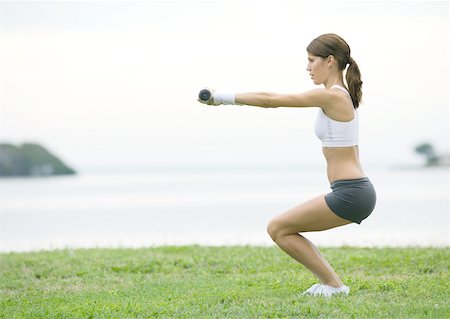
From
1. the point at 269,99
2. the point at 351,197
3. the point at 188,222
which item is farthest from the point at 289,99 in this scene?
the point at 188,222

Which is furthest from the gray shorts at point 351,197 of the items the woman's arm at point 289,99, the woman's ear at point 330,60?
the woman's ear at point 330,60

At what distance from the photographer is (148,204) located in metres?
24.1

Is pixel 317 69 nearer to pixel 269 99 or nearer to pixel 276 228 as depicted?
pixel 269 99

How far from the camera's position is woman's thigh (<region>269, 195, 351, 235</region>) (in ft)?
20.6

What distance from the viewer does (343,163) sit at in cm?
627

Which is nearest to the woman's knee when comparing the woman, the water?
the woman

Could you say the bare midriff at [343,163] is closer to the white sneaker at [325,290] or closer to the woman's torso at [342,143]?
the woman's torso at [342,143]

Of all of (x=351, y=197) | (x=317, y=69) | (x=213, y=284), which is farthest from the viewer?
(x=213, y=284)

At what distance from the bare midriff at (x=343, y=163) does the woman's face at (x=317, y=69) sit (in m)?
0.57

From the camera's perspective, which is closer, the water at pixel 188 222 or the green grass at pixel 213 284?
the green grass at pixel 213 284

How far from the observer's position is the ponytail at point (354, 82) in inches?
251

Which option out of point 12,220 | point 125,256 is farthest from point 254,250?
point 12,220

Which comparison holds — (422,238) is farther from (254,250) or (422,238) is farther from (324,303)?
(324,303)

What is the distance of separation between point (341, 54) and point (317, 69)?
0.72ft
